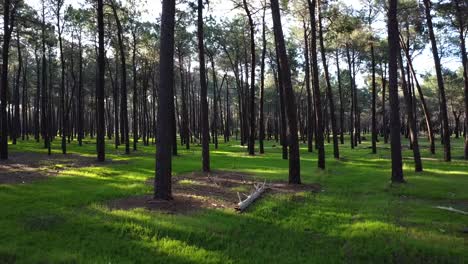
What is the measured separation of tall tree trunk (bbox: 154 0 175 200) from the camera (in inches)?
462

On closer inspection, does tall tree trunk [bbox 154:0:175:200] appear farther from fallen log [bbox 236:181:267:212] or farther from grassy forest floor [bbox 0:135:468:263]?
fallen log [bbox 236:181:267:212]

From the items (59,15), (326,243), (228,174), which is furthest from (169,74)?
(59,15)

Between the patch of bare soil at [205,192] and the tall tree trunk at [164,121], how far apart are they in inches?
17.5

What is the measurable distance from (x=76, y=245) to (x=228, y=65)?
158ft

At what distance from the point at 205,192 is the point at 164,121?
10.9ft

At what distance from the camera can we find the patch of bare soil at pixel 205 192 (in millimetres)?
11211

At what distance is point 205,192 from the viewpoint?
13969 millimetres

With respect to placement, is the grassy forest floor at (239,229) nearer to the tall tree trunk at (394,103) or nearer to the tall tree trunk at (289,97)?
the tall tree trunk at (289,97)

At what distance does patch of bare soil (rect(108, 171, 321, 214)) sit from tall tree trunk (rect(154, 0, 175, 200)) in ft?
1.46

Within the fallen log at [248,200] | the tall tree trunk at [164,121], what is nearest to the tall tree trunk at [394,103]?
the fallen log at [248,200]

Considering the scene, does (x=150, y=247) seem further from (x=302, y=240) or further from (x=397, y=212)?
(x=397, y=212)

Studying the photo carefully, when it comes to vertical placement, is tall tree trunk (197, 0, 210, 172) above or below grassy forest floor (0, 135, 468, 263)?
above

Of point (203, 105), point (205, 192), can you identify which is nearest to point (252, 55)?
point (203, 105)

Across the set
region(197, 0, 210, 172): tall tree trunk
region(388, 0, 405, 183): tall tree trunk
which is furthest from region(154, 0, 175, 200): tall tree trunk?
region(388, 0, 405, 183): tall tree trunk
